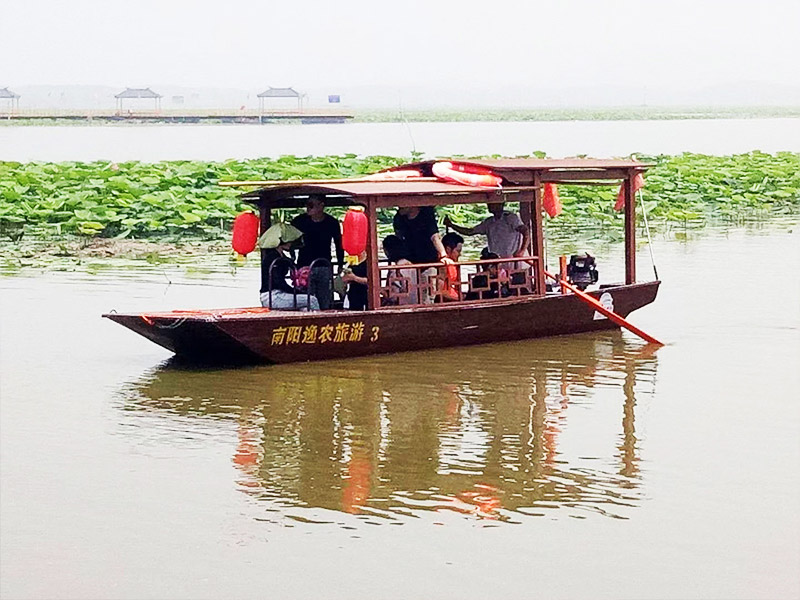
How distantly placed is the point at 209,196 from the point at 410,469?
565 inches

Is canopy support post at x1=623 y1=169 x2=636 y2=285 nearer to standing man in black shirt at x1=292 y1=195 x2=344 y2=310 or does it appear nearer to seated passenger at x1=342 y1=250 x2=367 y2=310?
seated passenger at x1=342 y1=250 x2=367 y2=310

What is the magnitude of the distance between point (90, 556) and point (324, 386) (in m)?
4.00

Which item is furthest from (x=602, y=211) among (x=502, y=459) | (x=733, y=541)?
(x=733, y=541)

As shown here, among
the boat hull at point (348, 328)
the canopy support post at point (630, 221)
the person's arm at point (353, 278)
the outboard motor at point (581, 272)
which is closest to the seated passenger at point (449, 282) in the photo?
the boat hull at point (348, 328)

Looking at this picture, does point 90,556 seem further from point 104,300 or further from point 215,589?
point 104,300


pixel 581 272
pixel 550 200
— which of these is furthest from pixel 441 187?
pixel 550 200

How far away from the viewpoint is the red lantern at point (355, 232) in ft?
37.0

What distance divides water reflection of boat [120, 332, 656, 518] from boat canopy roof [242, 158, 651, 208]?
4.09 feet

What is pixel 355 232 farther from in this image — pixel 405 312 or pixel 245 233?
pixel 245 233

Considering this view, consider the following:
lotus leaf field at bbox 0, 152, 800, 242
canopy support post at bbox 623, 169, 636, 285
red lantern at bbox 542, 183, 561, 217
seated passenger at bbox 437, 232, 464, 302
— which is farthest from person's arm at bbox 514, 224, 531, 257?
lotus leaf field at bbox 0, 152, 800, 242

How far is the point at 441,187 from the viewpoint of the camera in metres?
11.8

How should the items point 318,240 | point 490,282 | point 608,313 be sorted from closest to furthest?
point 318,240
point 490,282
point 608,313

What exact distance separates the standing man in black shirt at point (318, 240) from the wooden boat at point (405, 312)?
0.14m

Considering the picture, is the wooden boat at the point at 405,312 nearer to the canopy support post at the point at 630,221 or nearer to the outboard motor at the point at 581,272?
the canopy support post at the point at 630,221
